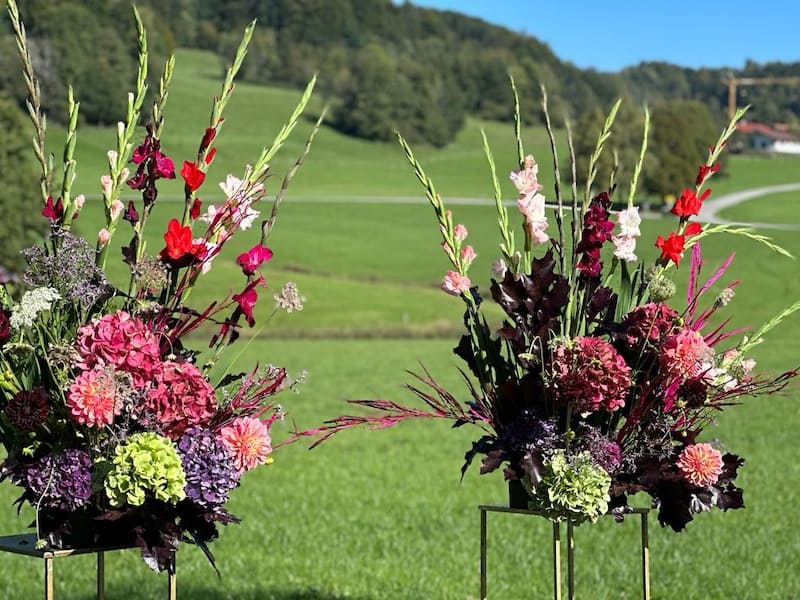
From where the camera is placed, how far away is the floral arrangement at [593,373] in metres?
3.09

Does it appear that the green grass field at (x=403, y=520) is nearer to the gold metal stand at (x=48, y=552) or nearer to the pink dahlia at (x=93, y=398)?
the pink dahlia at (x=93, y=398)

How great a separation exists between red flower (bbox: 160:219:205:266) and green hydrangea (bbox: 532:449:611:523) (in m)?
1.14

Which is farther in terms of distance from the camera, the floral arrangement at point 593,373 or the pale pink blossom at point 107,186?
the pale pink blossom at point 107,186

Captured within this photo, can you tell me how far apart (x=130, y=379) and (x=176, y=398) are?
0.13 m

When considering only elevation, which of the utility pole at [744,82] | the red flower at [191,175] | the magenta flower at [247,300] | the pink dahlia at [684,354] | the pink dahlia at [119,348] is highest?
the utility pole at [744,82]

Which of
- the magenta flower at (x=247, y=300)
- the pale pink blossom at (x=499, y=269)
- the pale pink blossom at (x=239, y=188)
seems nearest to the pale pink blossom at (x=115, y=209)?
the pale pink blossom at (x=239, y=188)

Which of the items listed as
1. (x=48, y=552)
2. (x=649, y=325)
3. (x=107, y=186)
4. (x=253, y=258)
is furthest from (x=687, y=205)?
(x=48, y=552)

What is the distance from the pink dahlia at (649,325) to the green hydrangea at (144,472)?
1317 mm

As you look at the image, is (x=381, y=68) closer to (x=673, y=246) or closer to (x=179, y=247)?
(x=673, y=246)

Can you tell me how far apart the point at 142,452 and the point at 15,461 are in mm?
394

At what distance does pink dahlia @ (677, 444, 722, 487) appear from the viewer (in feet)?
10.4

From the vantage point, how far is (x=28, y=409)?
9.69ft

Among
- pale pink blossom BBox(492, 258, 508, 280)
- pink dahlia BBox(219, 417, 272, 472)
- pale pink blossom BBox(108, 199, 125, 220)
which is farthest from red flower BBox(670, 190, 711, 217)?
pale pink blossom BBox(108, 199, 125, 220)

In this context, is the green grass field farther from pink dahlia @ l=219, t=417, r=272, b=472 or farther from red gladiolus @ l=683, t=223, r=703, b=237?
red gladiolus @ l=683, t=223, r=703, b=237
